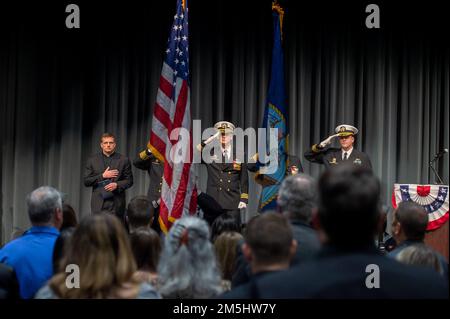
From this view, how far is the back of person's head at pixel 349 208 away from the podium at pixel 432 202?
3.85 m

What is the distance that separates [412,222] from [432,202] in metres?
2.69

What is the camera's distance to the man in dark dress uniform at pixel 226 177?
655 centimetres

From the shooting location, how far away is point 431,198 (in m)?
5.78

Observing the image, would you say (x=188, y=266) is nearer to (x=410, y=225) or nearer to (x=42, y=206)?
(x=42, y=206)

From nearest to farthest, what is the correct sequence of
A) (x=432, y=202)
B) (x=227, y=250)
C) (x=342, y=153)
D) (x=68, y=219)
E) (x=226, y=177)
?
(x=227, y=250), (x=68, y=219), (x=432, y=202), (x=226, y=177), (x=342, y=153)

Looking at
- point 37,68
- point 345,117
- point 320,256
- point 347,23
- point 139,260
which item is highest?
point 347,23

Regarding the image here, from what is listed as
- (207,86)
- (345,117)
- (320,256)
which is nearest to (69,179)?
(207,86)

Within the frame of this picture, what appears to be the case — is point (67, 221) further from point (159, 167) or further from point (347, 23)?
point (347, 23)

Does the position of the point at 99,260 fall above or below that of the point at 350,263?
below

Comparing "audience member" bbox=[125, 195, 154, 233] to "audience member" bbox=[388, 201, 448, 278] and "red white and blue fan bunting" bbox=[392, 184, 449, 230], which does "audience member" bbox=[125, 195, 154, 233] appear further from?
"red white and blue fan bunting" bbox=[392, 184, 449, 230]

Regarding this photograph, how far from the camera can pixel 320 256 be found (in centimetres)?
154

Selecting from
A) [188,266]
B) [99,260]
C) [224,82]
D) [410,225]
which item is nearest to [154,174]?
[224,82]

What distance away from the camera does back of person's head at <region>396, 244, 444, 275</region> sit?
8.79ft

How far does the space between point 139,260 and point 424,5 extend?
6.52m
